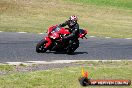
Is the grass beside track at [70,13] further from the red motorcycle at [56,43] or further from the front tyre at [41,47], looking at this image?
the front tyre at [41,47]

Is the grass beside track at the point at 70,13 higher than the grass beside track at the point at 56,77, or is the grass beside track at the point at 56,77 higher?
the grass beside track at the point at 56,77

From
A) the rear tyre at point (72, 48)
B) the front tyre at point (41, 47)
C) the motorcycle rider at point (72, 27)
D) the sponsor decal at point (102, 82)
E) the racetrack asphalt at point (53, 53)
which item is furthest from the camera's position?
the rear tyre at point (72, 48)

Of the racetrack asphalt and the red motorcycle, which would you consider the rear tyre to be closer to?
the red motorcycle

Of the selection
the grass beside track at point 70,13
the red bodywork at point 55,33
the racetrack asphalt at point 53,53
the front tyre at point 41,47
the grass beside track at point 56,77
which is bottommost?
the grass beside track at point 70,13

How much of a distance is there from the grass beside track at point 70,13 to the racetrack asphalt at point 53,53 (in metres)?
8.43

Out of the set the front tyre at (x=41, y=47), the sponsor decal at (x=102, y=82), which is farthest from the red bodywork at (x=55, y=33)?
the sponsor decal at (x=102, y=82)

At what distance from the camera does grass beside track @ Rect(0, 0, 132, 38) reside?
3328 centimetres

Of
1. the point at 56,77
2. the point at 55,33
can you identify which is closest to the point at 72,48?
the point at 55,33

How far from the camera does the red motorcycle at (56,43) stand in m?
17.3

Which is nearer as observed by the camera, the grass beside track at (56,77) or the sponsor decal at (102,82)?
the sponsor decal at (102,82)

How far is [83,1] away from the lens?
4962cm

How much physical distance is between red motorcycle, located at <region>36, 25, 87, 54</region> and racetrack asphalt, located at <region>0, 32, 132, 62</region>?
0.81 ft

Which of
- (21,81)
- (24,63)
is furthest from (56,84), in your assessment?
(24,63)

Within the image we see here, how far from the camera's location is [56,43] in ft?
57.7
